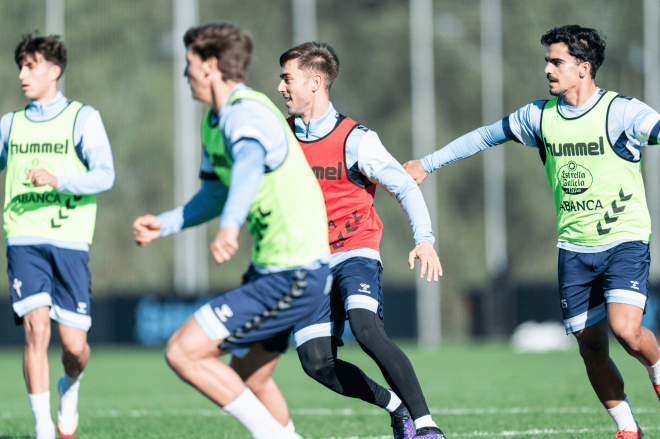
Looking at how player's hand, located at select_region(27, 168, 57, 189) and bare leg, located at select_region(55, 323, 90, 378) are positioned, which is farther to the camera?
bare leg, located at select_region(55, 323, 90, 378)

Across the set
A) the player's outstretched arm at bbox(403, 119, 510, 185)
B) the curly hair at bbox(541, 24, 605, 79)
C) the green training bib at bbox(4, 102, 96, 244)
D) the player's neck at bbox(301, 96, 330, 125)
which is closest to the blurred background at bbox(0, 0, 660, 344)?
the green training bib at bbox(4, 102, 96, 244)

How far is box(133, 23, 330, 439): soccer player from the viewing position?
12.8 ft

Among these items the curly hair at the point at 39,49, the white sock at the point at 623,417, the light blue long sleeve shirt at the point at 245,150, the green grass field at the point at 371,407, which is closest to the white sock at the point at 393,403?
the green grass field at the point at 371,407

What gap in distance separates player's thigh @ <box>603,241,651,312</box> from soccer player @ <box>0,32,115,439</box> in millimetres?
3231

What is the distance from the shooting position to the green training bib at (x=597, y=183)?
5.34 meters

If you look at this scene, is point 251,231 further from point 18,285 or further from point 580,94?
point 580,94

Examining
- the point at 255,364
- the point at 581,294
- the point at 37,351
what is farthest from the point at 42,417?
the point at 581,294

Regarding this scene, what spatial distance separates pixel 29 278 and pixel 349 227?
213cm

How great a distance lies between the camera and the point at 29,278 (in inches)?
223

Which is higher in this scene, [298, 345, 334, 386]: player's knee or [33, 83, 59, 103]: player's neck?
[33, 83, 59, 103]: player's neck

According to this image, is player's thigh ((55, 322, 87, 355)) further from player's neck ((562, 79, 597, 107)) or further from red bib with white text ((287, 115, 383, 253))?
player's neck ((562, 79, 597, 107))

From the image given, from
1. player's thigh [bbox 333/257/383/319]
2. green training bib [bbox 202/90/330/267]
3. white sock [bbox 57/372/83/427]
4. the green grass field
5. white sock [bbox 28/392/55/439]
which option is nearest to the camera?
green training bib [bbox 202/90/330/267]

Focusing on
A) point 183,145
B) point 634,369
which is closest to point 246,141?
point 634,369

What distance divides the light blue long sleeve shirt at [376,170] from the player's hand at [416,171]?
454mm
